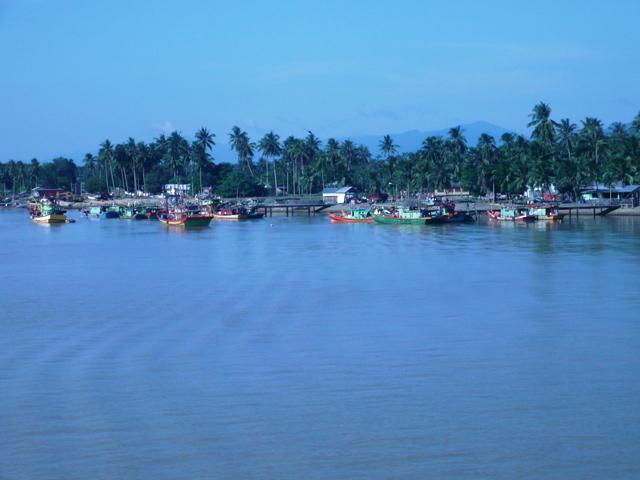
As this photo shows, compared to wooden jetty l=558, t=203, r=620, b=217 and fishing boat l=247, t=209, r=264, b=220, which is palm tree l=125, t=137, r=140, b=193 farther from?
wooden jetty l=558, t=203, r=620, b=217

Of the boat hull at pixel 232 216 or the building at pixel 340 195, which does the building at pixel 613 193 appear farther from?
the boat hull at pixel 232 216

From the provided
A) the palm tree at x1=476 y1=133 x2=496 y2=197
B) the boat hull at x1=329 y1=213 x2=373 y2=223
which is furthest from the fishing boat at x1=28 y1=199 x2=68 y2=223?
the palm tree at x1=476 y1=133 x2=496 y2=197

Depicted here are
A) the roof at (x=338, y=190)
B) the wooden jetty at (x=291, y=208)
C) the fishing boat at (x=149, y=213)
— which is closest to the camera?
the fishing boat at (x=149, y=213)

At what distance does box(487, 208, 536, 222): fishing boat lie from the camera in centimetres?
7331

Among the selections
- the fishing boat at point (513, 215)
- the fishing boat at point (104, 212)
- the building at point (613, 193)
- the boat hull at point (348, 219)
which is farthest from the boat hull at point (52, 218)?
the building at point (613, 193)

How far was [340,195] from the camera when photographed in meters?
107

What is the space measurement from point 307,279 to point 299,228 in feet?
124

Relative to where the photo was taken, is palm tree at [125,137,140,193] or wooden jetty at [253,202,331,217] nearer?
wooden jetty at [253,202,331,217]

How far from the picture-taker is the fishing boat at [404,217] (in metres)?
72.9

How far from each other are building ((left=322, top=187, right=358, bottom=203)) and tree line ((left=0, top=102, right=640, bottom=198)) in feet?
17.0

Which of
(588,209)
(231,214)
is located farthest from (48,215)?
(588,209)

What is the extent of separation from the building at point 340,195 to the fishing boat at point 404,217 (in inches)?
1113

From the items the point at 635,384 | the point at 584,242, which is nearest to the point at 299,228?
the point at 584,242

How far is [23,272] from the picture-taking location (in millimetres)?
37719
